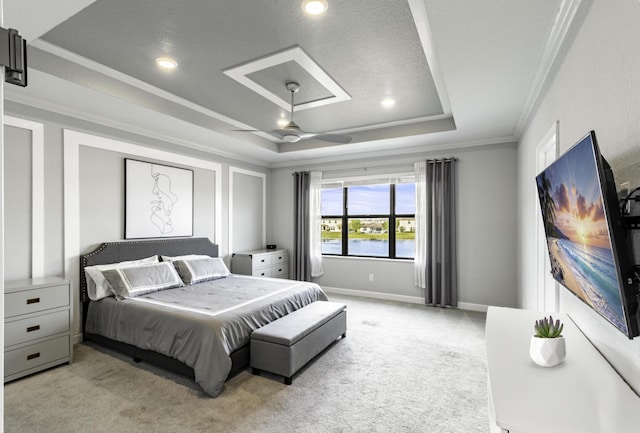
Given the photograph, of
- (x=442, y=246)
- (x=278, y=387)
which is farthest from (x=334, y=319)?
(x=442, y=246)

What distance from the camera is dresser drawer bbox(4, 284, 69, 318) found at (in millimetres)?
2695

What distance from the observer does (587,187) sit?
1.21 meters

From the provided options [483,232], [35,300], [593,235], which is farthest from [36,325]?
Result: [483,232]

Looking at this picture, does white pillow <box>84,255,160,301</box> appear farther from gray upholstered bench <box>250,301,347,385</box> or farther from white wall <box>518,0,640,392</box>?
white wall <box>518,0,640,392</box>

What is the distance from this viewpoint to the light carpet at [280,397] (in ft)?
7.16

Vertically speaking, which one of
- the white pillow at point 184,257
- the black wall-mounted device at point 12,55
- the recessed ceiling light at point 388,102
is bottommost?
the white pillow at point 184,257

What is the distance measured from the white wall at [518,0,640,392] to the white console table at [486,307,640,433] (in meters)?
0.08

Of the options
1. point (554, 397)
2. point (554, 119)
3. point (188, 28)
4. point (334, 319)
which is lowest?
point (334, 319)

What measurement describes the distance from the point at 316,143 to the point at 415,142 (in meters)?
1.53

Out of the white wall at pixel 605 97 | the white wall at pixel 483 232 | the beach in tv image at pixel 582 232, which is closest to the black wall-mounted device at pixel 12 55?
the beach in tv image at pixel 582 232

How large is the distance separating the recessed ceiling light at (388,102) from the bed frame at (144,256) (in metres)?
2.90

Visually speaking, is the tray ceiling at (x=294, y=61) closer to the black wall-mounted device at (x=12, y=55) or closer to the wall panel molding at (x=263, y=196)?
the wall panel molding at (x=263, y=196)

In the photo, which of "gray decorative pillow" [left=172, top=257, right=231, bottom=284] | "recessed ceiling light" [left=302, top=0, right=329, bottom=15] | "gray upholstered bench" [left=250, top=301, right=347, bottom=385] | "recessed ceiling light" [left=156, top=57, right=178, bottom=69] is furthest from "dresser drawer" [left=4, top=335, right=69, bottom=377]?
"recessed ceiling light" [left=302, top=0, right=329, bottom=15]

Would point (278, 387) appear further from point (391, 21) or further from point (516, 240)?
point (516, 240)
